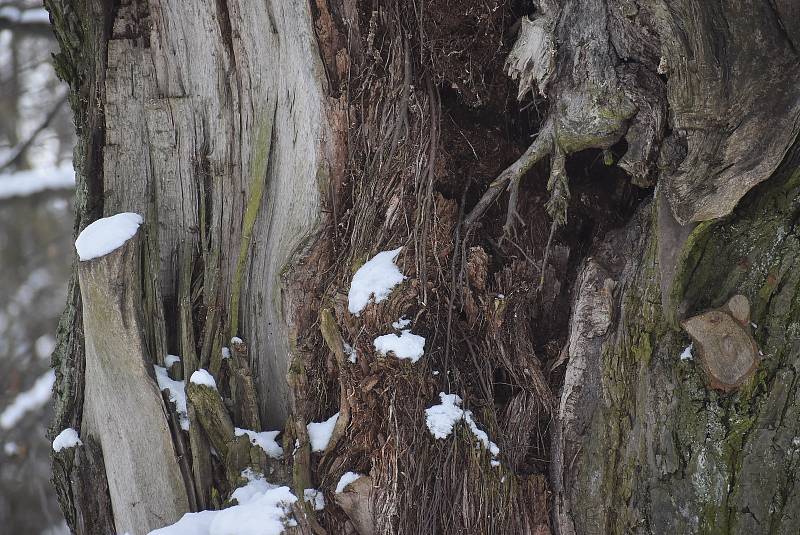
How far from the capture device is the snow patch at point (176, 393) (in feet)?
6.85

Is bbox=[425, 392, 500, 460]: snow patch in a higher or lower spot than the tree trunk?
lower

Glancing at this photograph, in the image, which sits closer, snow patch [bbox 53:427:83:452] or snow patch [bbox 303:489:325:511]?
snow patch [bbox 303:489:325:511]

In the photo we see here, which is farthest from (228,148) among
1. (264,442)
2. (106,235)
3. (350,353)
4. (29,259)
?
(29,259)

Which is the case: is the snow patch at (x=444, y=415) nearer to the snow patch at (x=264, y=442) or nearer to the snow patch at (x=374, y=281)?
the snow patch at (x=374, y=281)

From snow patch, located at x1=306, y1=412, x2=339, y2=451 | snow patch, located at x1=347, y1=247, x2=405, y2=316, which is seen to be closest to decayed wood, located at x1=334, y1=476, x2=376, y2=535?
snow patch, located at x1=306, y1=412, x2=339, y2=451

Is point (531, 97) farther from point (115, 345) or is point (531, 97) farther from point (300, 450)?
point (115, 345)

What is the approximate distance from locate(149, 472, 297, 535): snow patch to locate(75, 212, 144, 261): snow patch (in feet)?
2.60

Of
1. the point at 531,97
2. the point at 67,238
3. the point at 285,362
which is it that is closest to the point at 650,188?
the point at 531,97

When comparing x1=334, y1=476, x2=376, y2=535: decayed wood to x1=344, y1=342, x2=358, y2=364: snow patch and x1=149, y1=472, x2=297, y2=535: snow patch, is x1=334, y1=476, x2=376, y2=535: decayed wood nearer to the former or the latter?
x1=149, y1=472, x2=297, y2=535: snow patch

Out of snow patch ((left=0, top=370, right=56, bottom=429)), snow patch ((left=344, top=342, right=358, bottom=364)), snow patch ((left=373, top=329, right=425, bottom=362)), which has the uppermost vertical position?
snow patch ((left=373, top=329, right=425, bottom=362))

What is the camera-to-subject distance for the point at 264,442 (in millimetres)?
2037

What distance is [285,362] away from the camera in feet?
7.06

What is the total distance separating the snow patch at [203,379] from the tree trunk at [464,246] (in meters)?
0.03

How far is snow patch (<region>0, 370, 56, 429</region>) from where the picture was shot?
641 centimetres
